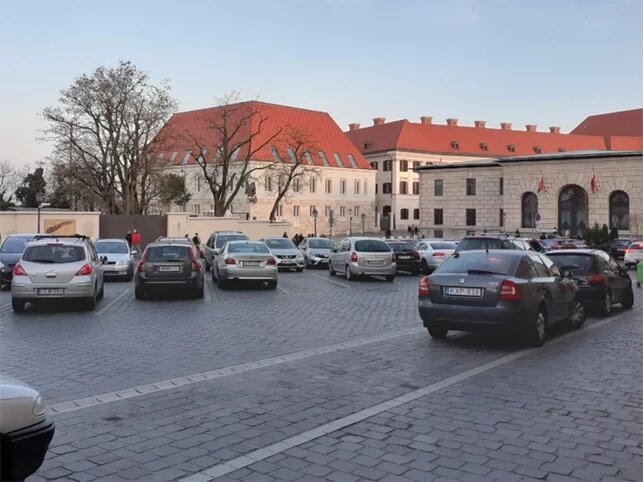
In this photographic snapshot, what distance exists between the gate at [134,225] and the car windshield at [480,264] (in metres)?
37.7

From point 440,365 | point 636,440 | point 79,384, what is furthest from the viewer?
point 440,365

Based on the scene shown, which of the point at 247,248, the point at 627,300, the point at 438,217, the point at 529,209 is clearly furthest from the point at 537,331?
the point at 438,217

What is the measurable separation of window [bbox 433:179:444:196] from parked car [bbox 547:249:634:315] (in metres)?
61.9

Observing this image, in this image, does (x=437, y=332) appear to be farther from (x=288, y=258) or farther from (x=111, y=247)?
(x=288, y=258)

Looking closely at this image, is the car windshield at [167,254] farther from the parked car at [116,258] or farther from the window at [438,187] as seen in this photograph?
the window at [438,187]

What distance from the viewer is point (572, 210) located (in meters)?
67.3

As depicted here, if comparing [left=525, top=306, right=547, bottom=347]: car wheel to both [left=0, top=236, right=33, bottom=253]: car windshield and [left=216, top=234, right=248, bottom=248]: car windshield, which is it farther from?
[left=216, top=234, right=248, bottom=248]: car windshield

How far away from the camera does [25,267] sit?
15039 mm

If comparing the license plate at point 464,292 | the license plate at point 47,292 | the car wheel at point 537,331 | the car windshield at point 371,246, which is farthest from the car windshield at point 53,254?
the car windshield at point 371,246

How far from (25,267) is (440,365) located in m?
9.98

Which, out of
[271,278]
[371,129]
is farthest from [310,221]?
[271,278]

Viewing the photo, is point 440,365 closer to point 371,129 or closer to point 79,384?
Answer: point 79,384

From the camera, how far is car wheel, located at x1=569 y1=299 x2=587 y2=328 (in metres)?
13.6

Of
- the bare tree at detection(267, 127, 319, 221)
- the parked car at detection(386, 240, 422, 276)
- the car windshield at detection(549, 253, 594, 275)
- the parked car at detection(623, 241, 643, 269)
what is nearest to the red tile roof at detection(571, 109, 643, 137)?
the bare tree at detection(267, 127, 319, 221)
